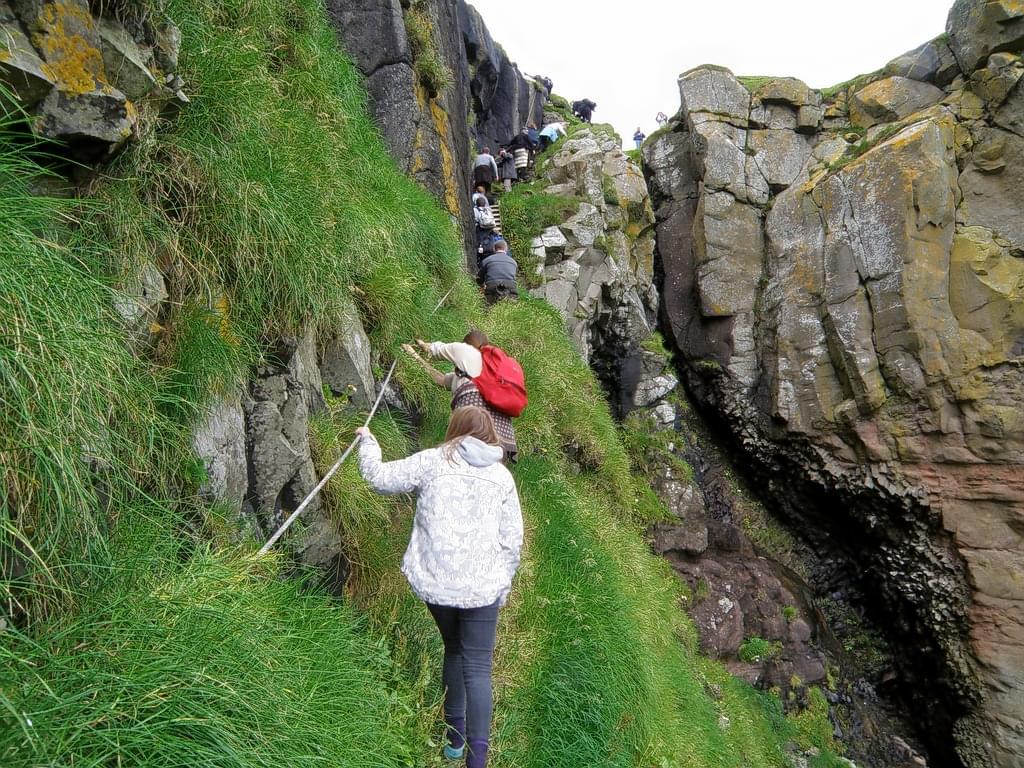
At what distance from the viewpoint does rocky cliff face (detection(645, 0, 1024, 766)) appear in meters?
11.1

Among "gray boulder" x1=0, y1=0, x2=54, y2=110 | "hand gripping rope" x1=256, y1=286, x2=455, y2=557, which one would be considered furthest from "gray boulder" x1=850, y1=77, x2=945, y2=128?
"gray boulder" x1=0, y1=0, x2=54, y2=110

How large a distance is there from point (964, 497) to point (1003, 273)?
4694mm

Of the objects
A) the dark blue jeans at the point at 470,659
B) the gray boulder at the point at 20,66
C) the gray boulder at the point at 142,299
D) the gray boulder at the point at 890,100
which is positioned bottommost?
the dark blue jeans at the point at 470,659

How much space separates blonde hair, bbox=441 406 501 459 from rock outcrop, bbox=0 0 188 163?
194 cm

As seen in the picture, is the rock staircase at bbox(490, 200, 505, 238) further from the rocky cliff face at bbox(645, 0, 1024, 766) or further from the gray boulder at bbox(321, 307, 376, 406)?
the gray boulder at bbox(321, 307, 376, 406)

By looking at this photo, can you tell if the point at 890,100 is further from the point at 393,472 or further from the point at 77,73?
the point at 77,73

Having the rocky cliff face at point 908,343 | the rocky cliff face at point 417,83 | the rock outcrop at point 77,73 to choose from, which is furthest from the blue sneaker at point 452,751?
the rocky cliff face at point 908,343

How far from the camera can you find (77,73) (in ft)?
7.55

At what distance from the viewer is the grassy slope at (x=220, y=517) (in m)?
1.56

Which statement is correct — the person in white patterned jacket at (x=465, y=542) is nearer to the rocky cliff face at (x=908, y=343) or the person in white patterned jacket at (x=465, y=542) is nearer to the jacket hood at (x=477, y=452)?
the jacket hood at (x=477, y=452)

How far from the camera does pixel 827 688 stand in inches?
430

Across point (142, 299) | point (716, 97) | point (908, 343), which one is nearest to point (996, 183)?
point (908, 343)

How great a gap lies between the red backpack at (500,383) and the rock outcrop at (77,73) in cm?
234

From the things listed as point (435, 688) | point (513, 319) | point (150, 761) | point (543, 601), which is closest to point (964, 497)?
point (513, 319)
